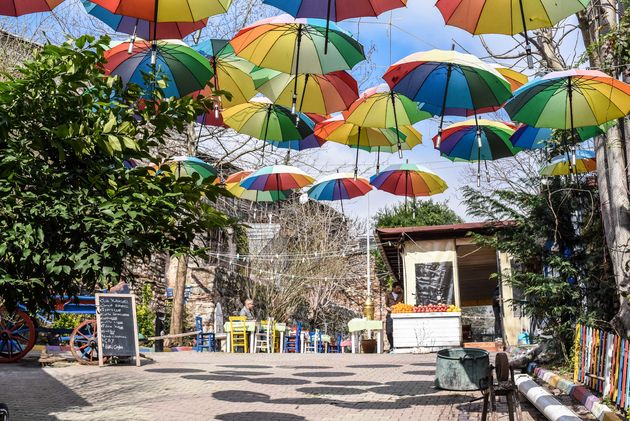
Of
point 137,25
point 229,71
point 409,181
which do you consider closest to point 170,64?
point 137,25

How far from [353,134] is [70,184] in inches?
291

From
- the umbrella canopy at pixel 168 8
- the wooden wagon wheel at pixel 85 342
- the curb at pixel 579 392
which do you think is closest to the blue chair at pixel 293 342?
the wooden wagon wheel at pixel 85 342

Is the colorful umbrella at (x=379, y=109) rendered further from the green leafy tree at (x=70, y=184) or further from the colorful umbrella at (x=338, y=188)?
the green leafy tree at (x=70, y=184)

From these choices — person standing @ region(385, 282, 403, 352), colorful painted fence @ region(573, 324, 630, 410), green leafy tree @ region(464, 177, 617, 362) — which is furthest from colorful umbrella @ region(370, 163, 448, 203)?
person standing @ region(385, 282, 403, 352)

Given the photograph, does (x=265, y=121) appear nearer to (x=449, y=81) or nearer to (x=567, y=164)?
(x=449, y=81)

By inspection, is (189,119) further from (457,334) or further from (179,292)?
(179,292)

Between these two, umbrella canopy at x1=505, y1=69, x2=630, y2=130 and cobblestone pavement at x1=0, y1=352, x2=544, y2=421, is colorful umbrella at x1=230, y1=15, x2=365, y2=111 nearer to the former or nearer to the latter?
umbrella canopy at x1=505, y1=69, x2=630, y2=130

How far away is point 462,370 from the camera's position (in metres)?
7.39

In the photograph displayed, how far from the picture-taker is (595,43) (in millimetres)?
8602

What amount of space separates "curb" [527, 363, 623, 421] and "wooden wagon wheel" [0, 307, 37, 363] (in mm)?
8871

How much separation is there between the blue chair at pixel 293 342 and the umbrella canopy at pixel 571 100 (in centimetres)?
1420

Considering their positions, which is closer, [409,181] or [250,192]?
[409,181]

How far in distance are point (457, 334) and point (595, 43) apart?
9388mm

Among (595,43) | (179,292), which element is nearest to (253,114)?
(595,43)
